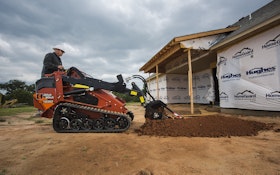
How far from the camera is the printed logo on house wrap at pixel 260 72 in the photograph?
5.90 m

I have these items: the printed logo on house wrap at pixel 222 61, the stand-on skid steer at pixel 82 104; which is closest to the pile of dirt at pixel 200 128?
the stand-on skid steer at pixel 82 104

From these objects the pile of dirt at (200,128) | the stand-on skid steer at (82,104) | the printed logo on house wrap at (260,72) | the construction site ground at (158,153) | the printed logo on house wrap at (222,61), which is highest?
the printed logo on house wrap at (222,61)

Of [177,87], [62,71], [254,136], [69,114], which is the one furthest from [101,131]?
[177,87]

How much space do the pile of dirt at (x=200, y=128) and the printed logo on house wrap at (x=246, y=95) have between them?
251 centimetres

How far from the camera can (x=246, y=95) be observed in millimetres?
6914

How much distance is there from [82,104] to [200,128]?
3.23 metres

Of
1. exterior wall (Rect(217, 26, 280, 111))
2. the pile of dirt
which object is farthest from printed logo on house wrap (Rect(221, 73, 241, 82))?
the pile of dirt

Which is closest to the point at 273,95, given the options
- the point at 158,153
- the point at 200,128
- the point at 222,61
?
the point at 222,61

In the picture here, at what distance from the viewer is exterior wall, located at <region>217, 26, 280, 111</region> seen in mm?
5824

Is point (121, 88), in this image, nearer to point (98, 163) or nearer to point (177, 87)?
point (98, 163)

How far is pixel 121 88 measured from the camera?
15.7ft

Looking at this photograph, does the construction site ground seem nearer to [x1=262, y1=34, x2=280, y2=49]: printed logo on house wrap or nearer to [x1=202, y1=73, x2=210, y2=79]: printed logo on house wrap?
[x1=262, y1=34, x2=280, y2=49]: printed logo on house wrap

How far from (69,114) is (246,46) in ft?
23.9

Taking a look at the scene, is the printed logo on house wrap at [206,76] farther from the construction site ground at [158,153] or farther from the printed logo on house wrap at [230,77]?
the construction site ground at [158,153]
